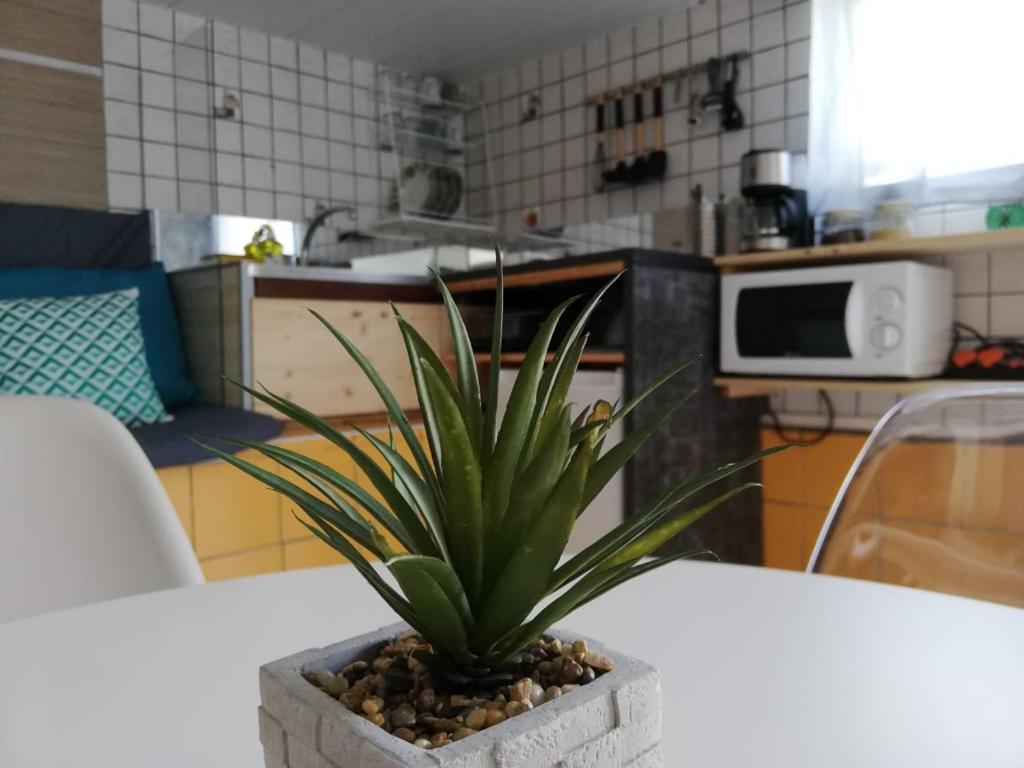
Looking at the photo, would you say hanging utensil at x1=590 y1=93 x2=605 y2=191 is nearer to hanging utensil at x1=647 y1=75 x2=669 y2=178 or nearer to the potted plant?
hanging utensil at x1=647 y1=75 x2=669 y2=178

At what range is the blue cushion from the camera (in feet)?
8.56

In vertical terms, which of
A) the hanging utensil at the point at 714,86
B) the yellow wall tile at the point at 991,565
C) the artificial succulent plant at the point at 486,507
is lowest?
the yellow wall tile at the point at 991,565

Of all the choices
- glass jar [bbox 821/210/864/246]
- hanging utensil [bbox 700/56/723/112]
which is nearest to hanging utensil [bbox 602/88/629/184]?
hanging utensil [bbox 700/56/723/112]

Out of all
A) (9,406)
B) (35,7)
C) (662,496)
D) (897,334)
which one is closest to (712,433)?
(897,334)

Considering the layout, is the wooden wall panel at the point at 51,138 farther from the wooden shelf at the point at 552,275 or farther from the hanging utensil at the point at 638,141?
the hanging utensil at the point at 638,141

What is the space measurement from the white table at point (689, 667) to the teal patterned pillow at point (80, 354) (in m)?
1.77

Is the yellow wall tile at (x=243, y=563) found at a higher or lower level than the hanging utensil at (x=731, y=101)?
lower

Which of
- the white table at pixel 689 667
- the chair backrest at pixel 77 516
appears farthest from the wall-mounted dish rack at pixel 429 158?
the white table at pixel 689 667

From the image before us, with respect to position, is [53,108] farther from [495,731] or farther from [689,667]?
[495,731]

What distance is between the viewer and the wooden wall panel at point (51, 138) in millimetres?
2811

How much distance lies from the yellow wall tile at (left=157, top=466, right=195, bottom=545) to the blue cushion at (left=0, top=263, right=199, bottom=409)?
0.66m

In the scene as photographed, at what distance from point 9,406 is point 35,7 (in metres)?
2.52

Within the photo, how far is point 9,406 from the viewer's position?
38.7 inches

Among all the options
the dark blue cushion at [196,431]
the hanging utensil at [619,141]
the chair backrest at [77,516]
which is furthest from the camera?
the hanging utensil at [619,141]
